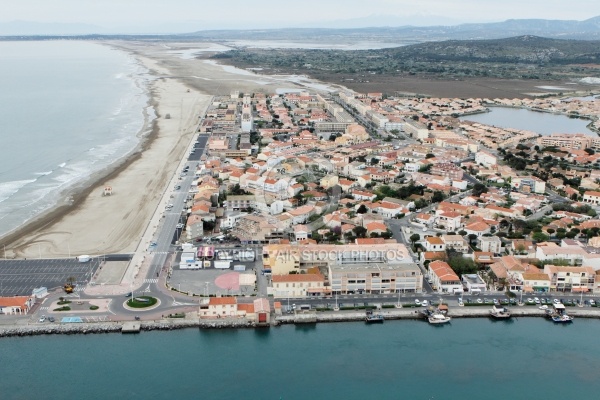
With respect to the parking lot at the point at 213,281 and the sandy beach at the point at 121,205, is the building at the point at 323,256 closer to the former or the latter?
the parking lot at the point at 213,281

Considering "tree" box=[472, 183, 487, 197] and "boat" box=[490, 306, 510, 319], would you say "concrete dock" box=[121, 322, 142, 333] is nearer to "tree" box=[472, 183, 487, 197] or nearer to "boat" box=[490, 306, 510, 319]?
"boat" box=[490, 306, 510, 319]

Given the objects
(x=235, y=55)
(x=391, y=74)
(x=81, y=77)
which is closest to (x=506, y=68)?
(x=391, y=74)

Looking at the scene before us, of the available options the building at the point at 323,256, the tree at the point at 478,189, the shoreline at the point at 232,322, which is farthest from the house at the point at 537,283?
the tree at the point at 478,189

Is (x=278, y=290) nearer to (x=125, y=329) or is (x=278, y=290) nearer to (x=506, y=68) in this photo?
(x=125, y=329)

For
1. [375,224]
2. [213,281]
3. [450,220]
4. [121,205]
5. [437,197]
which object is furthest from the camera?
[437,197]

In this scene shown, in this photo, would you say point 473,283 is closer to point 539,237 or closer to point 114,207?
point 539,237

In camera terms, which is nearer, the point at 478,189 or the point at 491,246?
the point at 491,246

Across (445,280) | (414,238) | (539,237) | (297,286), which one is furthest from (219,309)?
(539,237)
